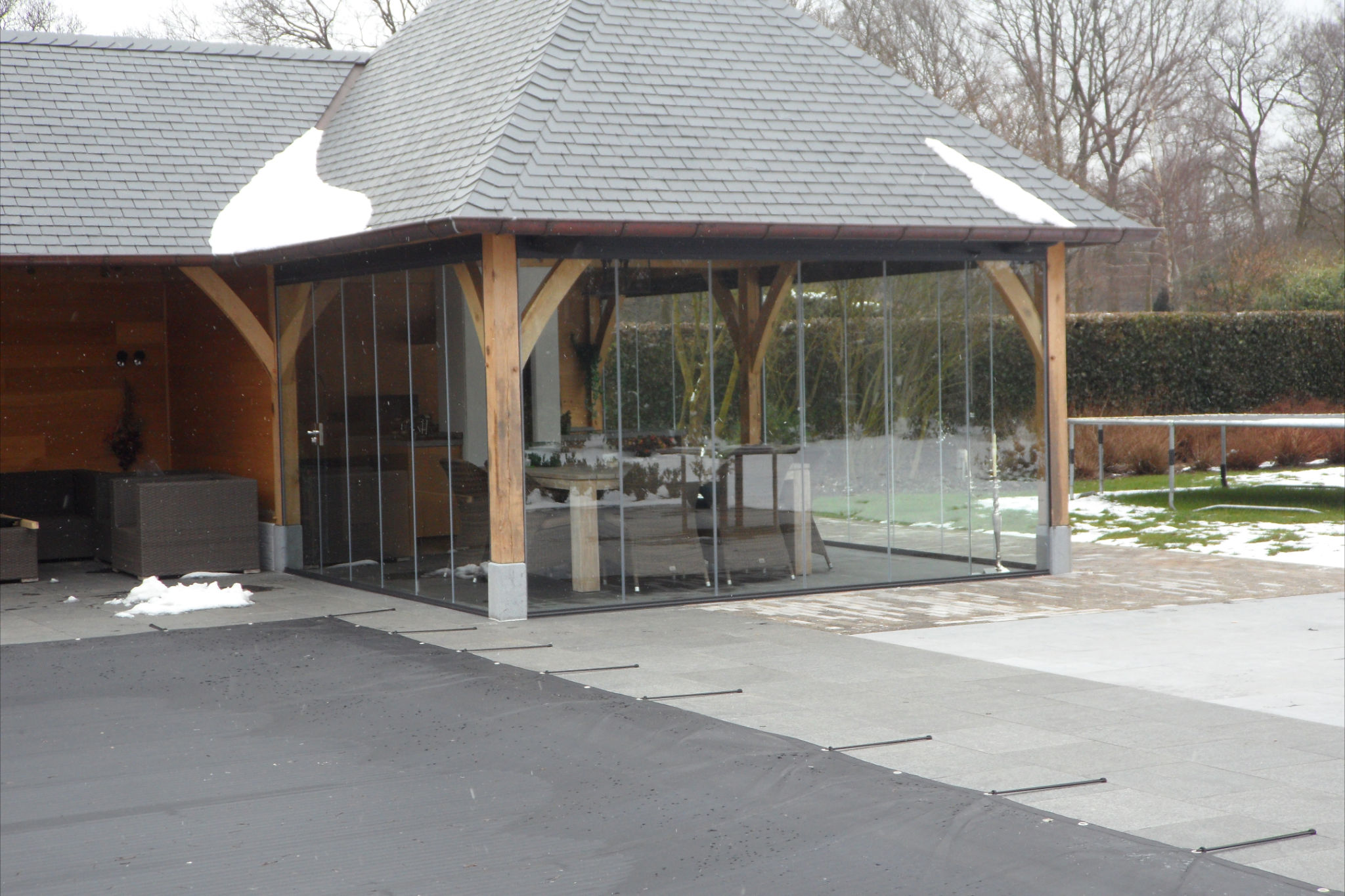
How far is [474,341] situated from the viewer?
9.62 m

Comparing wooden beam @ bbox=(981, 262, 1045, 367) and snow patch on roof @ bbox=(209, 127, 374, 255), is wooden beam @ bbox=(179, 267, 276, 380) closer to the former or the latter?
snow patch on roof @ bbox=(209, 127, 374, 255)

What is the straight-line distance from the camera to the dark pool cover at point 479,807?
434cm

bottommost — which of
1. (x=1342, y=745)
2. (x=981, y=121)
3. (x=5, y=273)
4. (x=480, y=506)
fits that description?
(x=1342, y=745)

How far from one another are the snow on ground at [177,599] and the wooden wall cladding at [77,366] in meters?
3.77

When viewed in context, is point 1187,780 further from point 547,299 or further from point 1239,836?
point 547,299

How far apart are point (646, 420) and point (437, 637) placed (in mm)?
2126

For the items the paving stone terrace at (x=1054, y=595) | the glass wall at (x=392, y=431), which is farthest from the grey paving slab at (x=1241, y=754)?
the glass wall at (x=392, y=431)

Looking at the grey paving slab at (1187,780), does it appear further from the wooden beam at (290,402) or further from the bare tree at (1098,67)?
the bare tree at (1098,67)

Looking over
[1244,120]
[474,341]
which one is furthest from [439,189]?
[1244,120]

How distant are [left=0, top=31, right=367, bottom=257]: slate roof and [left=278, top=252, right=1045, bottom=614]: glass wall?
4.61ft

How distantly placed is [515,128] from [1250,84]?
2557 cm

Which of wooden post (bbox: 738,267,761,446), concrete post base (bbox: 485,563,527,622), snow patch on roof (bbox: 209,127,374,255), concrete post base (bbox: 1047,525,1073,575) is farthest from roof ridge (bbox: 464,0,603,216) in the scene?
concrete post base (bbox: 1047,525,1073,575)

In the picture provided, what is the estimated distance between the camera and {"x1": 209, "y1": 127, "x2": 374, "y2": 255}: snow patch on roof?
10.6 meters

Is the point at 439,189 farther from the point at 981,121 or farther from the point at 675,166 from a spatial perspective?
the point at 981,121
